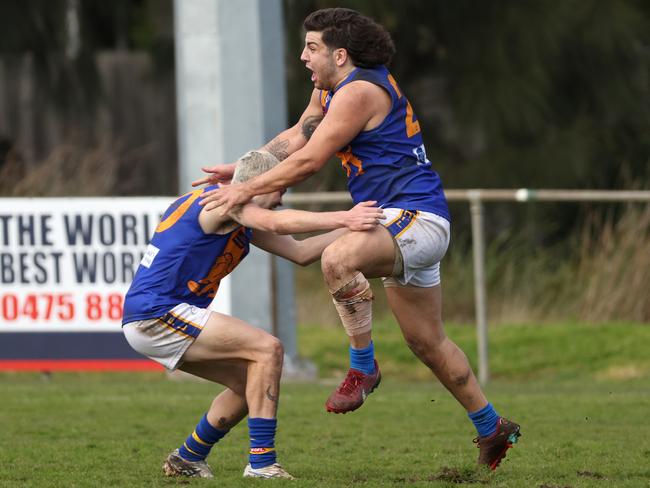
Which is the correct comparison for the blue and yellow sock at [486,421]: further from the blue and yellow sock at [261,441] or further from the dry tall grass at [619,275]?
the dry tall grass at [619,275]

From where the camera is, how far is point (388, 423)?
30.2ft

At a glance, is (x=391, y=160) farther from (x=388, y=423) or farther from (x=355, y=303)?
(x=388, y=423)

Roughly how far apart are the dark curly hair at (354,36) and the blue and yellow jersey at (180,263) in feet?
3.08

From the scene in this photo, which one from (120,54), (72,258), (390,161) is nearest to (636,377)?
(72,258)

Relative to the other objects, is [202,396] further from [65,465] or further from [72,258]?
[65,465]

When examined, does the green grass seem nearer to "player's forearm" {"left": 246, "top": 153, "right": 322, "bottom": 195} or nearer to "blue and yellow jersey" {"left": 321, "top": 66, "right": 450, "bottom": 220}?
"blue and yellow jersey" {"left": 321, "top": 66, "right": 450, "bottom": 220}

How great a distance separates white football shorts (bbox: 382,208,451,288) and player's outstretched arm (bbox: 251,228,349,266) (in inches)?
14.6

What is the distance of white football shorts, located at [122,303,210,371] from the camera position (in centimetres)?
651

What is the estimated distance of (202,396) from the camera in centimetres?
1067

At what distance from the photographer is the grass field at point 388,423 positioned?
6.91 meters

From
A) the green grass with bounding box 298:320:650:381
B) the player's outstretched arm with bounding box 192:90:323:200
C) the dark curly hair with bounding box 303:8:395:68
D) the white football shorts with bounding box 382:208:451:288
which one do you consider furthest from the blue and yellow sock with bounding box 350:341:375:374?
the green grass with bounding box 298:320:650:381

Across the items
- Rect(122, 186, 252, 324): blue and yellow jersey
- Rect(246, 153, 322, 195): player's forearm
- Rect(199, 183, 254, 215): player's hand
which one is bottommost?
Rect(122, 186, 252, 324): blue and yellow jersey

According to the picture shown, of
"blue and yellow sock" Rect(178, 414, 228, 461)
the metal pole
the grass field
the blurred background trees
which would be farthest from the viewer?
the blurred background trees

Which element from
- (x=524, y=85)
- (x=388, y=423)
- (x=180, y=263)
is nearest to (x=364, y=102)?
(x=180, y=263)
